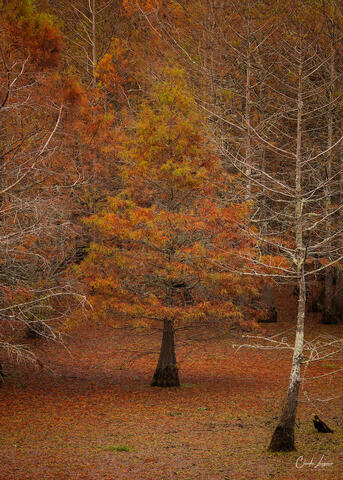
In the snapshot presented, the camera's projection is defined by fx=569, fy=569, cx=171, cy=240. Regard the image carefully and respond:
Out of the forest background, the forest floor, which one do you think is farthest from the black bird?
the forest background

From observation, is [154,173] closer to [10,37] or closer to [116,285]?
[116,285]

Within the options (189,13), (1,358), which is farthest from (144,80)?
(1,358)

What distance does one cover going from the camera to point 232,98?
24.2 metres

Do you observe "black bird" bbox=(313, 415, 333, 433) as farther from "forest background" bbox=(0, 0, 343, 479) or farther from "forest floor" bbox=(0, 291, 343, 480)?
"forest background" bbox=(0, 0, 343, 479)

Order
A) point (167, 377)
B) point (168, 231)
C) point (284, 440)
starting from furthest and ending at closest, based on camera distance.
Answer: point (167, 377), point (168, 231), point (284, 440)

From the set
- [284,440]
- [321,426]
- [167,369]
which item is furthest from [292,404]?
[167,369]

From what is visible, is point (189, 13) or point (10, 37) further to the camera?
point (189, 13)

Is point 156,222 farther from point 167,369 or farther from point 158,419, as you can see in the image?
point 158,419

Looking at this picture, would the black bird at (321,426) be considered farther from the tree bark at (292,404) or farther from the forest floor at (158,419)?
the tree bark at (292,404)

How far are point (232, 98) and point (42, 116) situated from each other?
1191 centimetres

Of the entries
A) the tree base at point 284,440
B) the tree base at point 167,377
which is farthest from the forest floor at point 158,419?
the tree base at point 167,377

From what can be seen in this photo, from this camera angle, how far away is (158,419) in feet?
43.3

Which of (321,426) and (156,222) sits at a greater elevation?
(156,222)

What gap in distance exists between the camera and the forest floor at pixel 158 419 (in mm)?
9633
